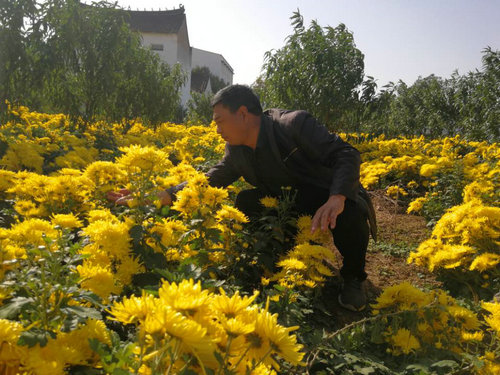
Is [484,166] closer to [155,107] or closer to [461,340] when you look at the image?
[461,340]

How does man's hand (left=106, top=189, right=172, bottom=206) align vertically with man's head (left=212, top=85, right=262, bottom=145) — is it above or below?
below

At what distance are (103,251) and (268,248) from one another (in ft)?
4.61

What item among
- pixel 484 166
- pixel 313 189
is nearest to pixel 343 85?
pixel 484 166

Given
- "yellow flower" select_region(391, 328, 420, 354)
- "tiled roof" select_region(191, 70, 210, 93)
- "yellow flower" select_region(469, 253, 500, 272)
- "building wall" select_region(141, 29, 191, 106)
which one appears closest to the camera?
"yellow flower" select_region(391, 328, 420, 354)

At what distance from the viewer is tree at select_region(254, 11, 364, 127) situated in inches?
380

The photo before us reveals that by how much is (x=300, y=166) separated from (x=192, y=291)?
2322 mm

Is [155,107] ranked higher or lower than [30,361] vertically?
higher

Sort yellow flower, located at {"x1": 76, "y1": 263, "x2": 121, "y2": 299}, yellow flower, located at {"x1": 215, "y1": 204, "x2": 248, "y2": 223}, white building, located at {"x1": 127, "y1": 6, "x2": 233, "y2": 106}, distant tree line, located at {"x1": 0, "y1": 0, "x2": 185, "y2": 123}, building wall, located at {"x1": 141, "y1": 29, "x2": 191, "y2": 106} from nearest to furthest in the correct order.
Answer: yellow flower, located at {"x1": 76, "y1": 263, "x2": 121, "y2": 299} → yellow flower, located at {"x1": 215, "y1": 204, "x2": 248, "y2": 223} → distant tree line, located at {"x1": 0, "y1": 0, "x2": 185, "y2": 123} → building wall, located at {"x1": 141, "y1": 29, "x2": 191, "y2": 106} → white building, located at {"x1": 127, "y1": 6, "x2": 233, "y2": 106}

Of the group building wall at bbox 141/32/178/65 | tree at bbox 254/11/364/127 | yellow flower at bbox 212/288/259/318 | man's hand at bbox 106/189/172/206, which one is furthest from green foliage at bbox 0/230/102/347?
building wall at bbox 141/32/178/65

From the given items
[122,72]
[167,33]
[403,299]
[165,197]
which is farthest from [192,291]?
[167,33]

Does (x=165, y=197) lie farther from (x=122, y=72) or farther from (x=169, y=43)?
(x=169, y=43)

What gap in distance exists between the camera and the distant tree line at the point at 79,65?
17.8ft

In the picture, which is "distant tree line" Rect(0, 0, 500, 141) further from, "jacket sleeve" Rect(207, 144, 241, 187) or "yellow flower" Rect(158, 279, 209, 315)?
"yellow flower" Rect(158, 279, 209, 315)

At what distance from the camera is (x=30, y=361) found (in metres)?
0.91
